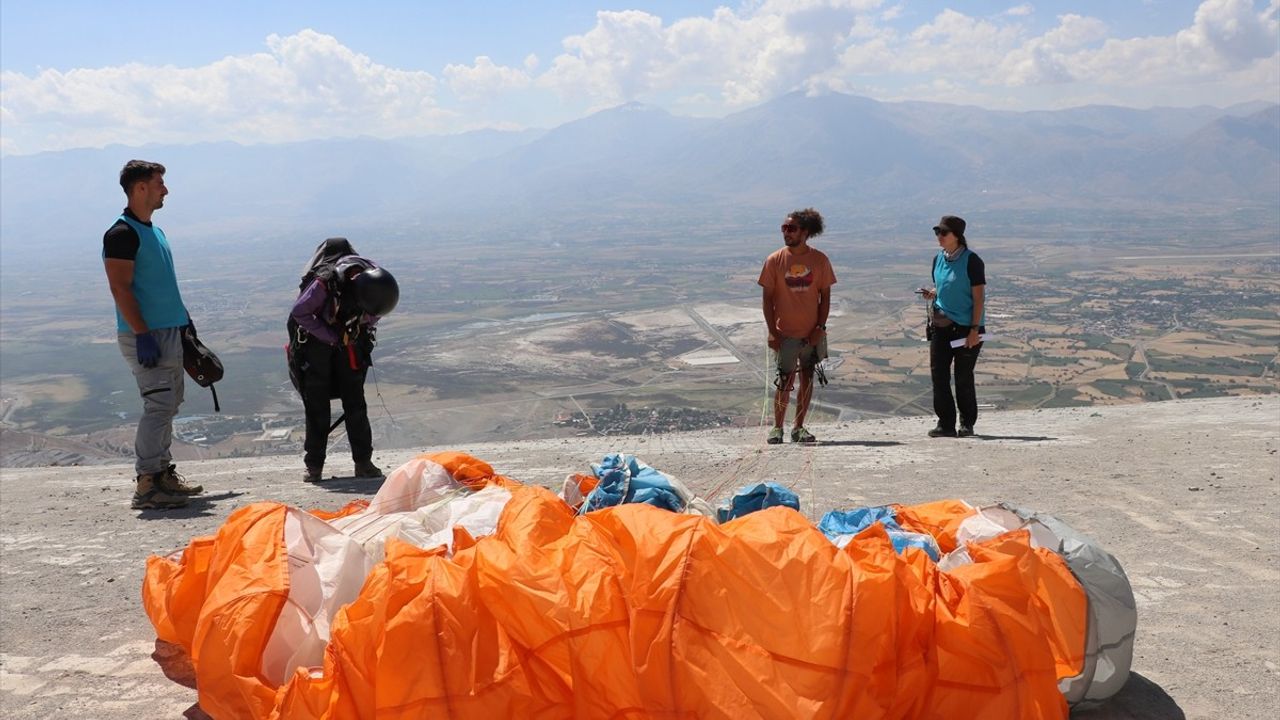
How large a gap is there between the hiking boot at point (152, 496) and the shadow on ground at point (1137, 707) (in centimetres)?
544

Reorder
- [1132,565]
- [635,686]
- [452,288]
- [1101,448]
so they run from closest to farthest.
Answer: [635,686], [1132,565], [1101,448], [452,288]

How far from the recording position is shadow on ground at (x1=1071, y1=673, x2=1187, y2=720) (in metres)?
2.96

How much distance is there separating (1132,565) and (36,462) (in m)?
25.9

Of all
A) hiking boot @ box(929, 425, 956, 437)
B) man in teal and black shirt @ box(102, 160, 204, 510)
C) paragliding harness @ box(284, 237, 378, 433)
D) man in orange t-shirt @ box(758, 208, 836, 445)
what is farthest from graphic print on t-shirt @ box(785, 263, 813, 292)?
man in teal and black shirt @ box(102, 160, 204, 510)

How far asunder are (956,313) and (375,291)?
483 centimetres

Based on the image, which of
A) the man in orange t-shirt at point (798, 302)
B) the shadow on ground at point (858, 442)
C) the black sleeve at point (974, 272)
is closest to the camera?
the man in orange t-shirt at point (798, 302)

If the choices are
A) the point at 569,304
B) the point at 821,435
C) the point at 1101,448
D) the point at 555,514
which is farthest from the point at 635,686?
the point at 569,304

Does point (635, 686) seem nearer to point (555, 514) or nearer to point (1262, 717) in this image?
point (555, 514)

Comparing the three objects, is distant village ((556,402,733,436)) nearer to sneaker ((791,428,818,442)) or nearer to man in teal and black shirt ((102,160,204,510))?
sneaker ((791,428,818,442))

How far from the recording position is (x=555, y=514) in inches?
122

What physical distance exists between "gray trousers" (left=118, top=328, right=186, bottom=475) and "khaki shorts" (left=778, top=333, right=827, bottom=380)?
463cm

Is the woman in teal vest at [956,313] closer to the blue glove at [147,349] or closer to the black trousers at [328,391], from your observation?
the black trousers at [328,391]

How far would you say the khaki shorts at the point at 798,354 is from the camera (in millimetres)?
7699

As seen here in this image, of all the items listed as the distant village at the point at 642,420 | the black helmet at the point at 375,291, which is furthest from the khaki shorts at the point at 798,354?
the distant village at the point at 642,420
